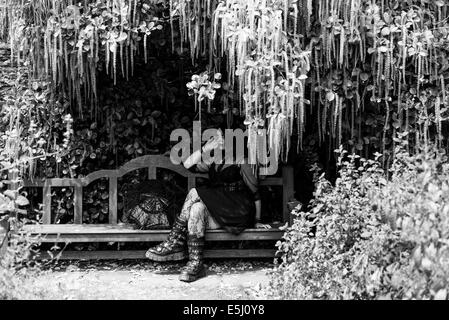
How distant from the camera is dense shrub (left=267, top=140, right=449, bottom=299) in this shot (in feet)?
10.1

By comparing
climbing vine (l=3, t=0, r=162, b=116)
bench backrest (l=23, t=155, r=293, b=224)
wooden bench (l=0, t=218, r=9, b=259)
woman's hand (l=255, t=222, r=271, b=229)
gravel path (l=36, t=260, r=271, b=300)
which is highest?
climbing vine (l=3, t=0, r=162, b=116)

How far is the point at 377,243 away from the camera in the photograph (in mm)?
3465

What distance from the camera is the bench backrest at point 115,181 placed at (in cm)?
513

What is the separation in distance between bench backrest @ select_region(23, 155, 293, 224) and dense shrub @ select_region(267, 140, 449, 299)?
659mm

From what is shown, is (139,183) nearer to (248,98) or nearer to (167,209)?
(167,209)

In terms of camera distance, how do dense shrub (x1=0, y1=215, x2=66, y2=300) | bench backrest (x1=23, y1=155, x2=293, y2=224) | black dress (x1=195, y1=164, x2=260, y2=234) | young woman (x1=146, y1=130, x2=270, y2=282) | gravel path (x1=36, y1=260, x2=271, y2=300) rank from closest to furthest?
dense shrub (x1=0, y1=215, x2=66, y2=300)
gravel path (x1=36, y1=260, x2=271, y2=300)
young woman (x1=146, y1=130, x2=270, y2=282)
black dress (x1=195, y1=164, x2=260, y2=234)
bench backrest (x1=23, y1=155, x2=293, y2=224)

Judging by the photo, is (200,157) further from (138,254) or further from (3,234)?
(3,234)

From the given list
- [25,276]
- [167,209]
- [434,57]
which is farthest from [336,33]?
[25,276]

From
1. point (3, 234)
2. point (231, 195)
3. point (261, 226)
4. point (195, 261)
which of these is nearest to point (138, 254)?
point (195, 261)

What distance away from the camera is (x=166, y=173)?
563cm

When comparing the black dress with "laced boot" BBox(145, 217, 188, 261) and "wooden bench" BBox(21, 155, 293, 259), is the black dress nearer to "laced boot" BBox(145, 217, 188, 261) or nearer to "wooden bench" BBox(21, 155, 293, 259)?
"wooden bench" BBox(21, 155, 293, 259)

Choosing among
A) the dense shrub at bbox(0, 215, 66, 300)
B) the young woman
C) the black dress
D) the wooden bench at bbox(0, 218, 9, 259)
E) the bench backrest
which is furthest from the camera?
the bench backrest

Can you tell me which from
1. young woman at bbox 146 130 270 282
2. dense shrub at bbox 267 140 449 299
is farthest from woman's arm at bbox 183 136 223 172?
dense shrub at bbox 267 140 449 299
